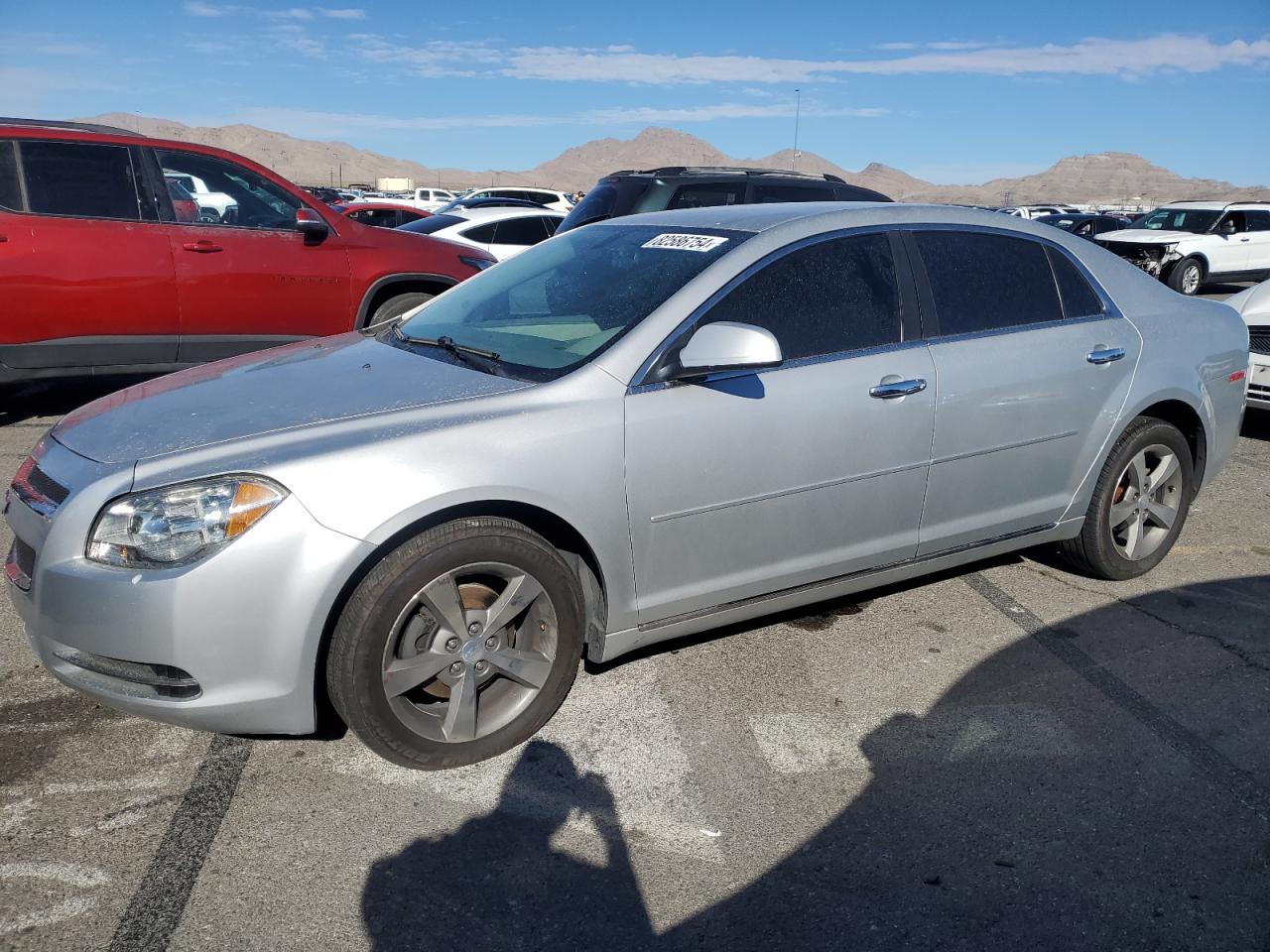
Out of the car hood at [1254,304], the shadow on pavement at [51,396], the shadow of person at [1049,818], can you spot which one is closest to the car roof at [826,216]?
the shadow of person at [1049,818]

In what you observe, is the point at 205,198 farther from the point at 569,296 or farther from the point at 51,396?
the point at 569,296

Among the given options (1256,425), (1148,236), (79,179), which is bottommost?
(1256,425)

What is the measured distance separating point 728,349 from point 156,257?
16.3 feet

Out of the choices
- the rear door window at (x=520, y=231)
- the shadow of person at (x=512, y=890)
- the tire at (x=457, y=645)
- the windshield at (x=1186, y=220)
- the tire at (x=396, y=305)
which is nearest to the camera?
the shadow of person at (x=512, y=890)

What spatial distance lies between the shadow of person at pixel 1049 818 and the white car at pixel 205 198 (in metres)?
5.64

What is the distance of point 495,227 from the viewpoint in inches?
563

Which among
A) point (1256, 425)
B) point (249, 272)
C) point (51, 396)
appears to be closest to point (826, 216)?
point (249, 272)

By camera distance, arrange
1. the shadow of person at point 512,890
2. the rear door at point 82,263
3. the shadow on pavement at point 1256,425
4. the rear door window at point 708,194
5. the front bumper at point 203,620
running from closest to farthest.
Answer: the shadow of person at point 512,890 → the front bumper at point 203,620 → the rear door at point 82,263 → the shadow on pavement at point 1256,425 → the rear door window at point 708,194

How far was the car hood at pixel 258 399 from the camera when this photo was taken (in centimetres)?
296

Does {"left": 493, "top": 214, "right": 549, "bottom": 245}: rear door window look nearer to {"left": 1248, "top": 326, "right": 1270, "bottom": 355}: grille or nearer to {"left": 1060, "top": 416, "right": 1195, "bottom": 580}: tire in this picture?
{"left": 1248, "top": 326, "right": 1270, "bottom": 355}: grille

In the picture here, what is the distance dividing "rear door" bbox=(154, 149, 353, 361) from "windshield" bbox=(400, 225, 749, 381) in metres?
3.29

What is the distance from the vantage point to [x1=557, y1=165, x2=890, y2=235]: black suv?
9289 millimetres

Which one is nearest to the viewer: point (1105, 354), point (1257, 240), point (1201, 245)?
point (1105, 354)

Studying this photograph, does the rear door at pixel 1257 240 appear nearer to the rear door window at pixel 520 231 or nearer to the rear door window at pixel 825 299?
the rear door window at pixel 520 231
